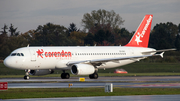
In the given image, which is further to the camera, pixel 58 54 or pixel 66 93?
pixel 58 54

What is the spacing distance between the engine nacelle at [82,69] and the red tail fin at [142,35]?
1318 centimetres

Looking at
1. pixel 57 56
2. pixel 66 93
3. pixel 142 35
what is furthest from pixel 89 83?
pixel 142 35

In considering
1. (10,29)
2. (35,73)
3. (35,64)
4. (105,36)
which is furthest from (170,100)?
(10,29)

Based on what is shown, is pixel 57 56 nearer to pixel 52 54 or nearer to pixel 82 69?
pixel 52 54

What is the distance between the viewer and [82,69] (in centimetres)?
4462

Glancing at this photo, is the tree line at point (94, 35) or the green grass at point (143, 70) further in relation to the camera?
the tree line at point (94, 35)

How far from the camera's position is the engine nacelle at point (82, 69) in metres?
44.5

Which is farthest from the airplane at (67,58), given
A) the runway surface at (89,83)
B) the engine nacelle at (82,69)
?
the runway surface at (89,83)

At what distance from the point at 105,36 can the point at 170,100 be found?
95521mm

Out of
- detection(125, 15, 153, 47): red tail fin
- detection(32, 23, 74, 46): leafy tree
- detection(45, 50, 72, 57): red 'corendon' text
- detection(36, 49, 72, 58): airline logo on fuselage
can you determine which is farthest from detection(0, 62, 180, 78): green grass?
detection(32, 23, 74, 46): leafy tree

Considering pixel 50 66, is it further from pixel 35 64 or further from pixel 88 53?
pixel 88 53

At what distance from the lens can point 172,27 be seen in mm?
147500

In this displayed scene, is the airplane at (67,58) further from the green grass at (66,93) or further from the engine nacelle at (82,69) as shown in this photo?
the green grass at (66,93)

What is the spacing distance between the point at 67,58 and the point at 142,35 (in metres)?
15.7
